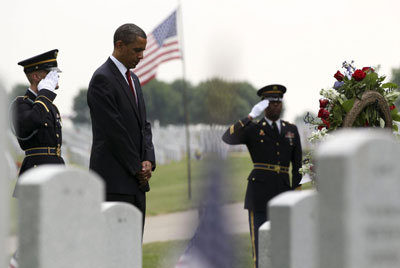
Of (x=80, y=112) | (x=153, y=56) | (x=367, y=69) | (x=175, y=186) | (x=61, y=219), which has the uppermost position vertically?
(x=153, y=56)

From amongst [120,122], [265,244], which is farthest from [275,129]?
[265,244]

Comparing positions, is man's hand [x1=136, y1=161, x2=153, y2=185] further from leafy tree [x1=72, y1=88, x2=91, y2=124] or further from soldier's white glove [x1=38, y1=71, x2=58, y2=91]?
leafy tree [x1=72, y1=88, x2=91, y2=124]

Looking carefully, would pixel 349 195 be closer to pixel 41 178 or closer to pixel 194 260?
pixel 41 178

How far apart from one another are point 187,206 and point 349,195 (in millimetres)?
15301

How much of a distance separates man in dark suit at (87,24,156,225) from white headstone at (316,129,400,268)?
277 cm

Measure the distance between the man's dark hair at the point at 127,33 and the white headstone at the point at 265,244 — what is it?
6.20 feet

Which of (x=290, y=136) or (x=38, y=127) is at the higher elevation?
(x=38, y=127)

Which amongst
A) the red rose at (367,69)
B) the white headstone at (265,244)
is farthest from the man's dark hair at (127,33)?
the white headstone at (265,244)

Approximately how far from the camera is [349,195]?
10.6ft

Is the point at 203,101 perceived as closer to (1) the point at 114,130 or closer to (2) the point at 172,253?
(1) the point at 114,130

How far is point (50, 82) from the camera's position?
6.82m

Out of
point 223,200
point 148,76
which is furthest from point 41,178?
point 148,76

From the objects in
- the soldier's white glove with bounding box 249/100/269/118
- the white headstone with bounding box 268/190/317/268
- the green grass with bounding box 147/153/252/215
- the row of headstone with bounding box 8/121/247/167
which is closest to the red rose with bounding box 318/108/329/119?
the soldier's white glove with bounding box 249/100/269/118

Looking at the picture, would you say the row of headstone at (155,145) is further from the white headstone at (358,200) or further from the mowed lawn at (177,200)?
the white headstone at (358,200)
